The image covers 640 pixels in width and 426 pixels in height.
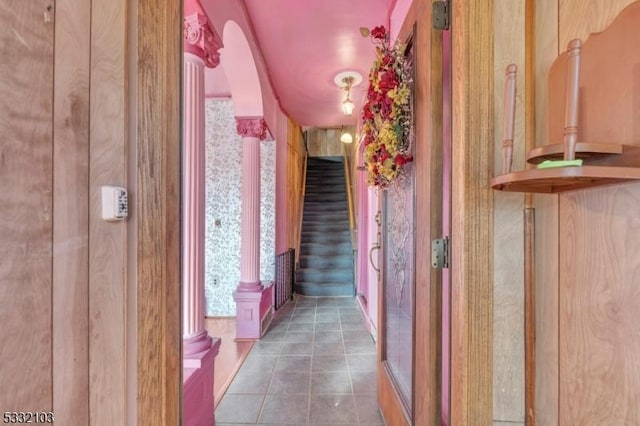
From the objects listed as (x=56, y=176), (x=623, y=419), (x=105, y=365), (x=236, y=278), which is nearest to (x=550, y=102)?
(x=623, y=419)

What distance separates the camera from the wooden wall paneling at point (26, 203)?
0.67m

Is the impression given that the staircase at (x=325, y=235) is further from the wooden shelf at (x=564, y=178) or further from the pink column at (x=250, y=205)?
the wooden shelf at (x=564, y=178)

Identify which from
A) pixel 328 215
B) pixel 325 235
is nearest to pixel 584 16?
pixel 325 235

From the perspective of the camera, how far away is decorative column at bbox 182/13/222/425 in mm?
1884

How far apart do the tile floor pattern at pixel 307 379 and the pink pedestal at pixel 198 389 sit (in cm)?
20

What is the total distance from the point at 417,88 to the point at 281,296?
3.80m

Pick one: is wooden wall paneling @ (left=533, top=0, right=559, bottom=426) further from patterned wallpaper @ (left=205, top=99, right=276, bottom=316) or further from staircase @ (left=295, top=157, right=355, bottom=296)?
staircase @ (left=295, top=157, right=355, bottom=296)

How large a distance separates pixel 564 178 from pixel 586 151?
7 cm

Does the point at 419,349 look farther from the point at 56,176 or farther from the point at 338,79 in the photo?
the point at 338,79

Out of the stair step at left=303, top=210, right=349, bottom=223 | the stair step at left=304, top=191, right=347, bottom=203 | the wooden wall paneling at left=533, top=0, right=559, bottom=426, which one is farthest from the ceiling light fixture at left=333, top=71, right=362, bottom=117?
the stair step at left=304, top=191, right=347, bottom=203

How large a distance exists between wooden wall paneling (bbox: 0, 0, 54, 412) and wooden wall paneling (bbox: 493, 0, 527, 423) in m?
1.23

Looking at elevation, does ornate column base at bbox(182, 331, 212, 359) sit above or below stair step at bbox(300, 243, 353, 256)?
below

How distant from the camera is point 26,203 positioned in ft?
2.36

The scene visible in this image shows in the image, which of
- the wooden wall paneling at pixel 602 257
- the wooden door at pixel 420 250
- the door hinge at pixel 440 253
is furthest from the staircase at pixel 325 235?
the wooden wall paneling at pixel 602 257
